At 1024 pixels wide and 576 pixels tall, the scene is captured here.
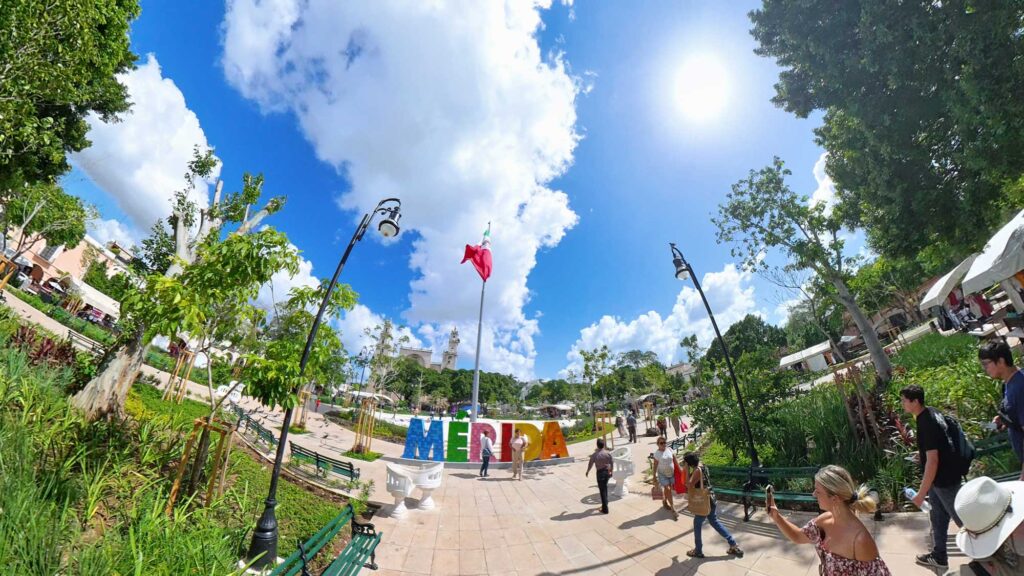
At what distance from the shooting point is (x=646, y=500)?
8.09m

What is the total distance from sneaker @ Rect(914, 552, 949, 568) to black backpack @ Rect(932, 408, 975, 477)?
1.13 metres

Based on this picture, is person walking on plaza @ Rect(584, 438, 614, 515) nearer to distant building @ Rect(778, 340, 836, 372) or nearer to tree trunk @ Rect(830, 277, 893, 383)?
tree trunk @ Rect(830, 277, 893, 383)

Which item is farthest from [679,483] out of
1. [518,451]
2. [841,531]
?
[841,531]

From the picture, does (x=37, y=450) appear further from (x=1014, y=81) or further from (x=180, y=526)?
(x=1014, y=81)

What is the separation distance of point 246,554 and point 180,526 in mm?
990

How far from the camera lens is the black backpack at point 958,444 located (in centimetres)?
309

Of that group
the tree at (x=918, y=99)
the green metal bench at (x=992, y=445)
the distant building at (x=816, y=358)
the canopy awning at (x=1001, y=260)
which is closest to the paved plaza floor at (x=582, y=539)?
the green metal bench at (x=992, y=445)

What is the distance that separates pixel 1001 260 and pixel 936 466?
6661 millimetres

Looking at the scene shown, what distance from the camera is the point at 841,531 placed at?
2.44 metres

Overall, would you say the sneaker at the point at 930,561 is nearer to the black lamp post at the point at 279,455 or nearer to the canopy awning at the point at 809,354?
the black lamp post at the point at 279,455

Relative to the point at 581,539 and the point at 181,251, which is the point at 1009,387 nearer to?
the point at 581,539

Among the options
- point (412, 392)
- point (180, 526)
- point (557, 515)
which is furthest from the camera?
point (412, 392)

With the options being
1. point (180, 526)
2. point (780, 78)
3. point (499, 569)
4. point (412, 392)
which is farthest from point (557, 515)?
point (412, 392)

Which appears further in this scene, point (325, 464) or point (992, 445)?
point (325, 464)
